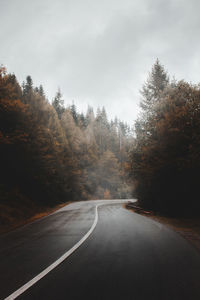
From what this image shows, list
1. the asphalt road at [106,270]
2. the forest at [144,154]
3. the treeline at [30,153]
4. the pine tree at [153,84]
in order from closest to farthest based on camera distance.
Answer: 1. the asphalt road at [106,270]
2. the forest at [144,154]
3. the treeline at [30,153]
4. the pine tree at [153,84]

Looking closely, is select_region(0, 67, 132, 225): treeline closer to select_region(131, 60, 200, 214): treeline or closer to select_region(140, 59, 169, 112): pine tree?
select_region(131, 60, 200, 214): treeline

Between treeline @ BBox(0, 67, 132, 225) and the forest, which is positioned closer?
the forest

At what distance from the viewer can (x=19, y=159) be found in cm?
1991

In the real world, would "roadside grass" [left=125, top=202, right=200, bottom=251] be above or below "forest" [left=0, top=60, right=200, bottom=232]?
below

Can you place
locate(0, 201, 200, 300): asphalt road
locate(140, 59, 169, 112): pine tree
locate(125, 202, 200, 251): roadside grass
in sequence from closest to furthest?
locate(0, 201, 200, 300): asphalt road, locate(125, 202, 200, 251): roadside grass, locate(140, 59, 169, 112): pine tree

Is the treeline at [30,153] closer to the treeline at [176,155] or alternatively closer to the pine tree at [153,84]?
the treeline at [176,155]

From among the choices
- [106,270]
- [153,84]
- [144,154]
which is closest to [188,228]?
[144,154]

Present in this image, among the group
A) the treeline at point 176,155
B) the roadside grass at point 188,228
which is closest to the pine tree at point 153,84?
the treeline at point 176,155

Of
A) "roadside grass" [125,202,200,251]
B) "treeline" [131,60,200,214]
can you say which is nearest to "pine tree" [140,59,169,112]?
"treeline" [131,60,200,214]

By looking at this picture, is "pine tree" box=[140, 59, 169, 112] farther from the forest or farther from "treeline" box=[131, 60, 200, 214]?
"treeline" box=[131, 60, 200, 214]

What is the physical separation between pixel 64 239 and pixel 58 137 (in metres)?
30.3

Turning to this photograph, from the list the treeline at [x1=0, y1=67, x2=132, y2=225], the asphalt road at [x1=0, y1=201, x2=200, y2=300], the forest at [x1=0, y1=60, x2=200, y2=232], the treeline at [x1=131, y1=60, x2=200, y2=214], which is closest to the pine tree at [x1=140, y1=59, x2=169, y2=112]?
the forest at [x1=0, y1=60, x2=200, y2=232]

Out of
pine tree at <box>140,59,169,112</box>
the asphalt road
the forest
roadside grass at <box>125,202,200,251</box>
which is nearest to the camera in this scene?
the asphalt road

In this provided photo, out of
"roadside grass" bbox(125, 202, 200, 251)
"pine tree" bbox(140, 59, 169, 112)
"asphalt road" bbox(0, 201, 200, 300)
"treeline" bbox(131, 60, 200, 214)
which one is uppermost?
"pine tree" bbox(140, 59, 169, 112)
